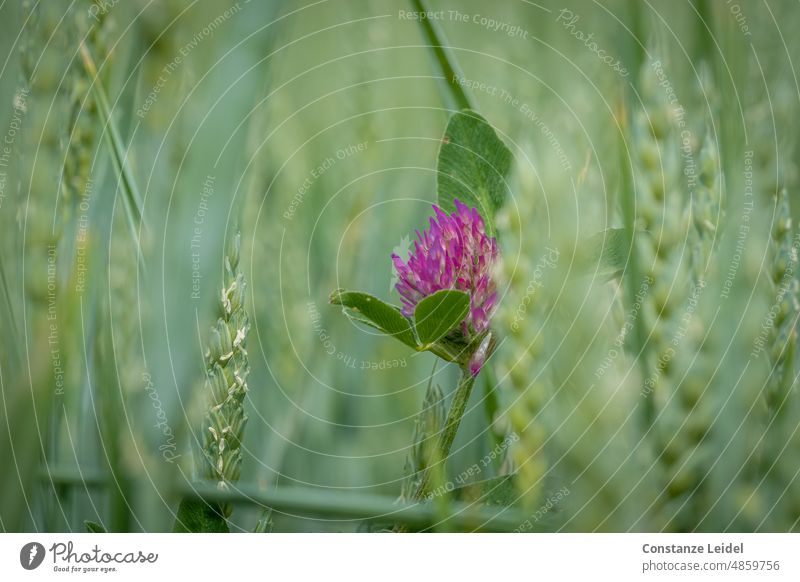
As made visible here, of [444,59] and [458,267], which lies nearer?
[458,267]

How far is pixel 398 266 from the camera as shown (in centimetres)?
44

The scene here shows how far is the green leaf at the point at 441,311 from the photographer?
0.37 meters

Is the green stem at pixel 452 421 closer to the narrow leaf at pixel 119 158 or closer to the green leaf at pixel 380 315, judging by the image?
the green leaf at pixel 380 315

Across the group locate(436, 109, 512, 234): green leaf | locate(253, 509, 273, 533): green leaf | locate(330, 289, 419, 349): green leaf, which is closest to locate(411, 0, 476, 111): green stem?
locate(436, 109, 512, 234): green leaf

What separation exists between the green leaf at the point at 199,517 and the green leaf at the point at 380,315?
5.3 inches

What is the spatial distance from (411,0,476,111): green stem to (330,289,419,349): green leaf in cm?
15

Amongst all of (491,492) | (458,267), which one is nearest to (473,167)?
(458,267)

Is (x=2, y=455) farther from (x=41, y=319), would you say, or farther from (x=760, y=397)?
(x=760, y=397)

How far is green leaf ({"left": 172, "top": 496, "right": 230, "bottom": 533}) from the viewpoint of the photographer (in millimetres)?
433

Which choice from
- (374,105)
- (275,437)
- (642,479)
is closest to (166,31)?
(374,105)

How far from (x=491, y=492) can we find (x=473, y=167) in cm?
18

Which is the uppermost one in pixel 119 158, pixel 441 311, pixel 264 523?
pixel 119 158

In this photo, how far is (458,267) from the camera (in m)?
0.40

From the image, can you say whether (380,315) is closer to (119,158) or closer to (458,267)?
(458,267)
